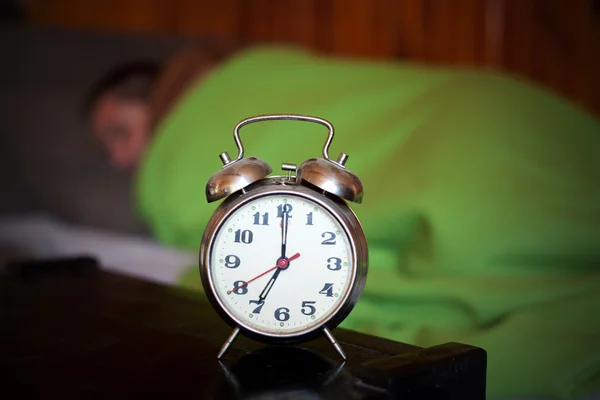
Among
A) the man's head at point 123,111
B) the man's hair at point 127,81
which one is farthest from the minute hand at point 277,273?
the man's hair at point 127,81

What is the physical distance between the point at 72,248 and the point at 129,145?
386 millimetres

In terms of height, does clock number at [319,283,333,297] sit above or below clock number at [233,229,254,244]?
below

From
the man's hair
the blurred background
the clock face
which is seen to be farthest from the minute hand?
the man's hair

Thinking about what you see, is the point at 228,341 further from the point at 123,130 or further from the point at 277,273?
the point at 123,130

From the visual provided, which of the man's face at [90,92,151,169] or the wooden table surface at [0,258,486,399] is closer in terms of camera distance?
the wooden table surface at [0,258,486,399]

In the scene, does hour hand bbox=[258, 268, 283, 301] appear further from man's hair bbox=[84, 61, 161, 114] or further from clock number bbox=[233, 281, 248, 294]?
man's hair bbox=[84, 61, 161, 114]

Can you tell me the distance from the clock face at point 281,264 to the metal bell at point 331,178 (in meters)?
0.03

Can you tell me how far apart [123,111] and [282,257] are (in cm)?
131

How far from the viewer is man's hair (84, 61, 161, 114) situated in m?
1.97

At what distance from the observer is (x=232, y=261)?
75 cm

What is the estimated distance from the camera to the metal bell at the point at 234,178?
723 mm

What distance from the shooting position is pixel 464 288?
3.33ft

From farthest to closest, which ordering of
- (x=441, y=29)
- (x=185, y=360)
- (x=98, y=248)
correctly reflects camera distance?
(x=441, y=29)
(x=98, y=248)
(x=185, y=360)

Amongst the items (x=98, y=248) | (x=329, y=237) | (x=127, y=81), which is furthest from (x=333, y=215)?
(x=127, y=81)
